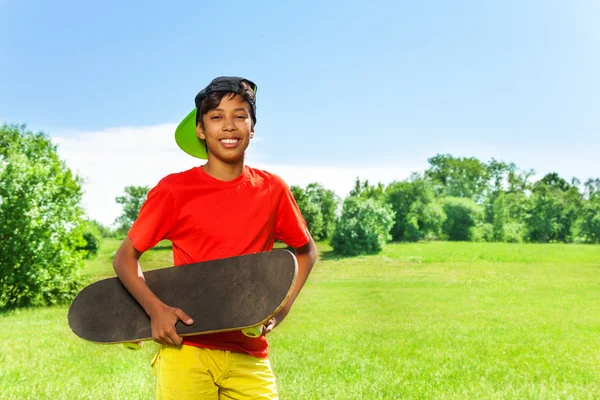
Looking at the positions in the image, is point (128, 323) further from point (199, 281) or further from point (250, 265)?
point (250, 265)

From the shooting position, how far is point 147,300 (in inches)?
109

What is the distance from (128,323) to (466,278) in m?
22.1

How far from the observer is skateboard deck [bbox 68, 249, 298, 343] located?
2.60m

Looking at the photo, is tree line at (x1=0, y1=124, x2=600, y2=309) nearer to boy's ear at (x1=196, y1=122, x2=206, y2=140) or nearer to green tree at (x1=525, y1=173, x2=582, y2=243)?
green tree at (x1=525, y1=173, x2=582, y2=243)

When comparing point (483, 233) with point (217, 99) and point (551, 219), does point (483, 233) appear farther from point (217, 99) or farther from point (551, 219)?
point (217, 99)

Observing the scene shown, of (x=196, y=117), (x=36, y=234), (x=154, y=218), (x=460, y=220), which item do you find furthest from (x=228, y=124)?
(x=460, y=220)

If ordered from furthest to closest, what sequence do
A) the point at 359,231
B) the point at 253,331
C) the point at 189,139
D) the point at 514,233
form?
1. the point at 514,233
2. the point at 359,231
3. the point at 189,139
4. the point at 253,331

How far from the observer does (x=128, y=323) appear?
9.52 ft

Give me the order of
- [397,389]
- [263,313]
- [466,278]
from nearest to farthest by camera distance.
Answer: [263,313]
[397,389]
[466,278]

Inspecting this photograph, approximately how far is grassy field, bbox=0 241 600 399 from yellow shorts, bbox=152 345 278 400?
3.40 metres

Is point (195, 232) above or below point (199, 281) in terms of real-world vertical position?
above

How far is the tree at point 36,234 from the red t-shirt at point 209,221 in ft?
41.5

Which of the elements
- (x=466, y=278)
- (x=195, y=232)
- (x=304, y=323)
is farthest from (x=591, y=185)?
(x=195, y=232)

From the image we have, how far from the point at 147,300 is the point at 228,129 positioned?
2.93ft
